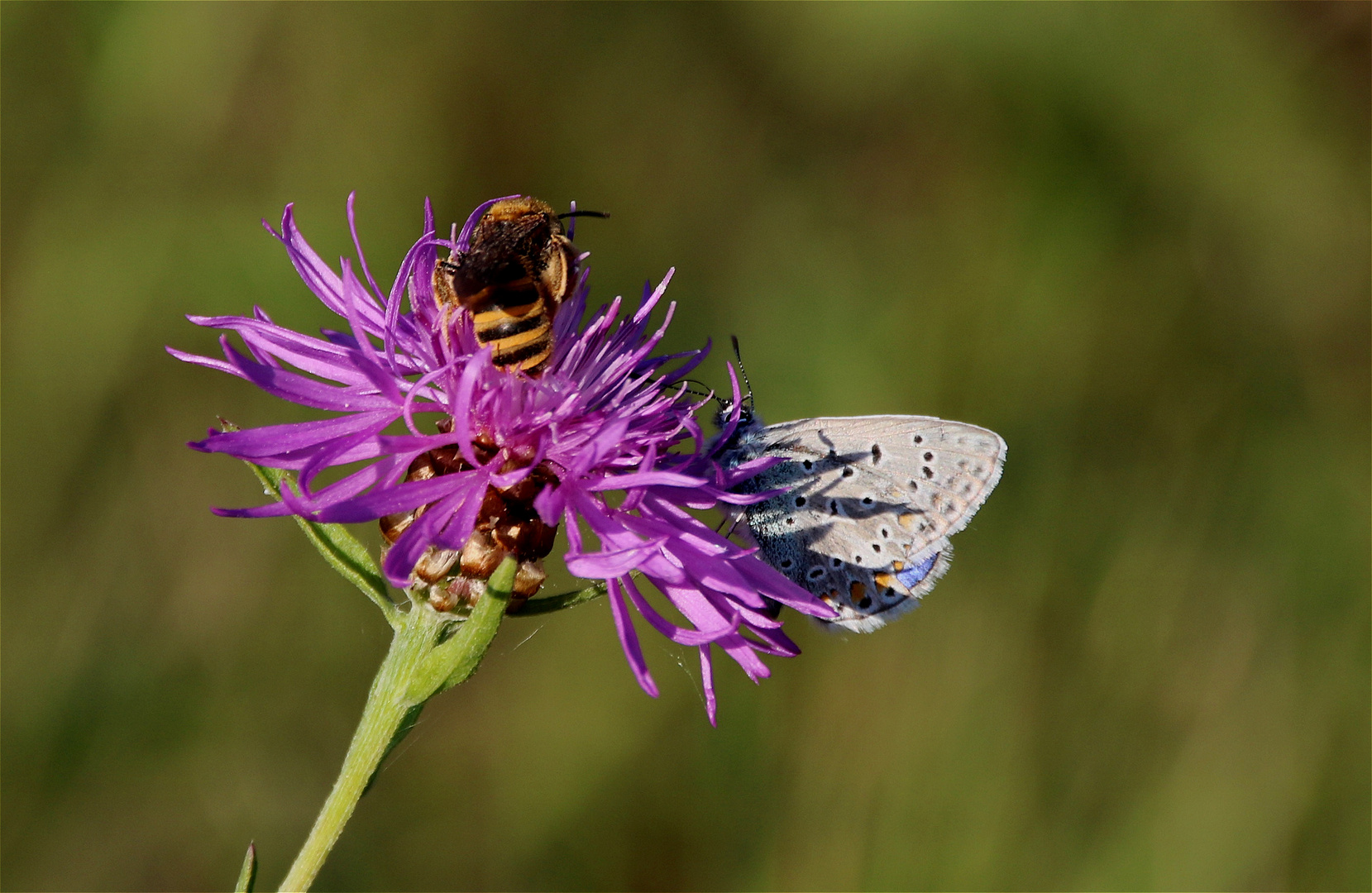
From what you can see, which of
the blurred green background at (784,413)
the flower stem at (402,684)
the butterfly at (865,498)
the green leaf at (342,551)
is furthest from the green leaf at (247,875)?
the blurred green background at (784,413)


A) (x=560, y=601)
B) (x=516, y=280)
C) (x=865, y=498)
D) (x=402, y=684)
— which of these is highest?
(x=516, y=280)

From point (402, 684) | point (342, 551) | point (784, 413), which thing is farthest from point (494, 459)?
point (784, 413)

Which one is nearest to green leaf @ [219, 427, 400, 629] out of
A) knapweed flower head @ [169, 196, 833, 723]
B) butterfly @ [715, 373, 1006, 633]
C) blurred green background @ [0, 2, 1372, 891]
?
knapweed flower head @ [169, 196, 833, 723]

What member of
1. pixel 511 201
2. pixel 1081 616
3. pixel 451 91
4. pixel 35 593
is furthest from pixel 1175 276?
pixel 35 593

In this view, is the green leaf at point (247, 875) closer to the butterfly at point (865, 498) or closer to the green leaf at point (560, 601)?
the green leaf at point (560, 601)

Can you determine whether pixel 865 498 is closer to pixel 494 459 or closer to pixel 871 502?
pixel 871 502
